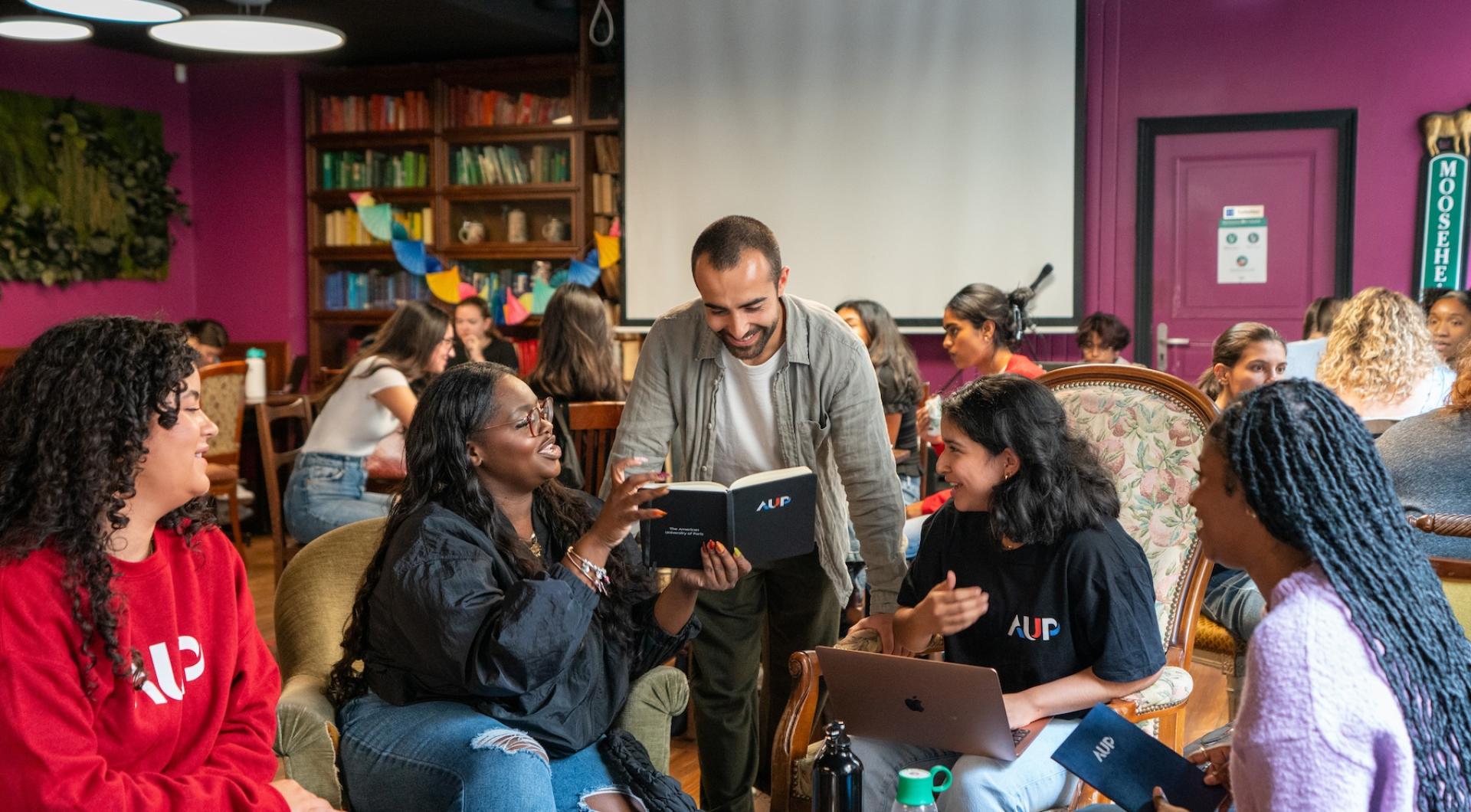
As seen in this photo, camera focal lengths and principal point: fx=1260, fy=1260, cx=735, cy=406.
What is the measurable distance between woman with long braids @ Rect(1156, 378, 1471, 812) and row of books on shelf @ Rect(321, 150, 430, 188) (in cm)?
640

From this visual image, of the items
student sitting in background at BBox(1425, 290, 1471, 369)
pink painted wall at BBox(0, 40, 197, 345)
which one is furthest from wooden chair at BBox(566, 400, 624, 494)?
pink painted wall at BBox(0, 40, 197, 345)

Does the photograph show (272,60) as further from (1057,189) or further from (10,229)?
(1057,189)

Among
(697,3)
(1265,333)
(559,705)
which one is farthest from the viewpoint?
(697,3)

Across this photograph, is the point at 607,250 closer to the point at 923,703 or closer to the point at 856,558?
the point at 856,558

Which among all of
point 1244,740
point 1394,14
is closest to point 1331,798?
point 1244,740

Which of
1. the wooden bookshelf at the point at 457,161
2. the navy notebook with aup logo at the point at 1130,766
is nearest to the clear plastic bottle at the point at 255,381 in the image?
the wooden bookshelf at the point at 457,161

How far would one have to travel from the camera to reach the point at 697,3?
6.43 meters

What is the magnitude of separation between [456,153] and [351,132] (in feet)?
2.24

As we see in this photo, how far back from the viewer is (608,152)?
6.84 meters

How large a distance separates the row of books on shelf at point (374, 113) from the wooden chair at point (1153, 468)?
535 cm

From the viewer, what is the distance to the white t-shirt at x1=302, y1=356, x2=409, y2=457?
3.94 metres

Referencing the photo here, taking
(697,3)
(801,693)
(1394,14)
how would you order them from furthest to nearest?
(697,3) → (1394,14) → (801,693)

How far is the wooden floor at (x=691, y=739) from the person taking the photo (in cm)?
325

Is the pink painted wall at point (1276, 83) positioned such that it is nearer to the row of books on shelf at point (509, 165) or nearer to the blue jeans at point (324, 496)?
the row of books on shelf at point (509, 165)
